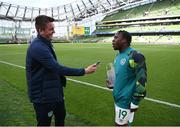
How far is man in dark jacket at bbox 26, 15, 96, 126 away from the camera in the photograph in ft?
17.6

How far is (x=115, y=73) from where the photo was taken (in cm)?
591

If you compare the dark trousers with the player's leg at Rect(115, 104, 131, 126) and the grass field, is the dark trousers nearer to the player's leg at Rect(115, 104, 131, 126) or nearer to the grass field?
the player's leg at Rect(115, 104, 131, 126)

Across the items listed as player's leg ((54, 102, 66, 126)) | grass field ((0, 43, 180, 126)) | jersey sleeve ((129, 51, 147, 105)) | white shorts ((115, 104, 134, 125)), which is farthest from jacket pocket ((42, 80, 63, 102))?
grass field ((0, 43, 180, 126))

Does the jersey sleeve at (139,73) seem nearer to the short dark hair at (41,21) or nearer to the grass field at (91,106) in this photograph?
the short dark hair at (41,21)

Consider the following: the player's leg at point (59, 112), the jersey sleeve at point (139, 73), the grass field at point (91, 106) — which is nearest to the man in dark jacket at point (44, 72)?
the player's leg at point (59, 112)

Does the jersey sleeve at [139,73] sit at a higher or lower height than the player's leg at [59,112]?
higher

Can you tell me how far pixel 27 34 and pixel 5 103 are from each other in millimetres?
104706

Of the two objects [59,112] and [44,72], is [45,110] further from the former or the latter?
[44,72]

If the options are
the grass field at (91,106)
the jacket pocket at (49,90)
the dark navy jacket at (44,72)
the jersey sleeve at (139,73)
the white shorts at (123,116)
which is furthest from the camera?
the grass field at (91,106)

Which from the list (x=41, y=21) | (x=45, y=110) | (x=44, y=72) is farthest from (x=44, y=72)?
(x=41, y=21)

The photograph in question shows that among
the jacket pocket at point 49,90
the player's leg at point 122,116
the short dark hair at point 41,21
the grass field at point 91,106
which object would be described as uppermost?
the short dark hair at point 41,21

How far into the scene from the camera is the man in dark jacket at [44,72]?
535 cm

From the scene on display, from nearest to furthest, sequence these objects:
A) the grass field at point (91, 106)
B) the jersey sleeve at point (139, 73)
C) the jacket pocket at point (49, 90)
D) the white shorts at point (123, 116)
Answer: the jacket pocket at point (49, 90)
the jersey sleeve at point (139, 73)
the white shorts at point (123, 116)
the grass field at point (91, 106)

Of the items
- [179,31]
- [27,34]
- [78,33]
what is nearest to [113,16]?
[78,33]
